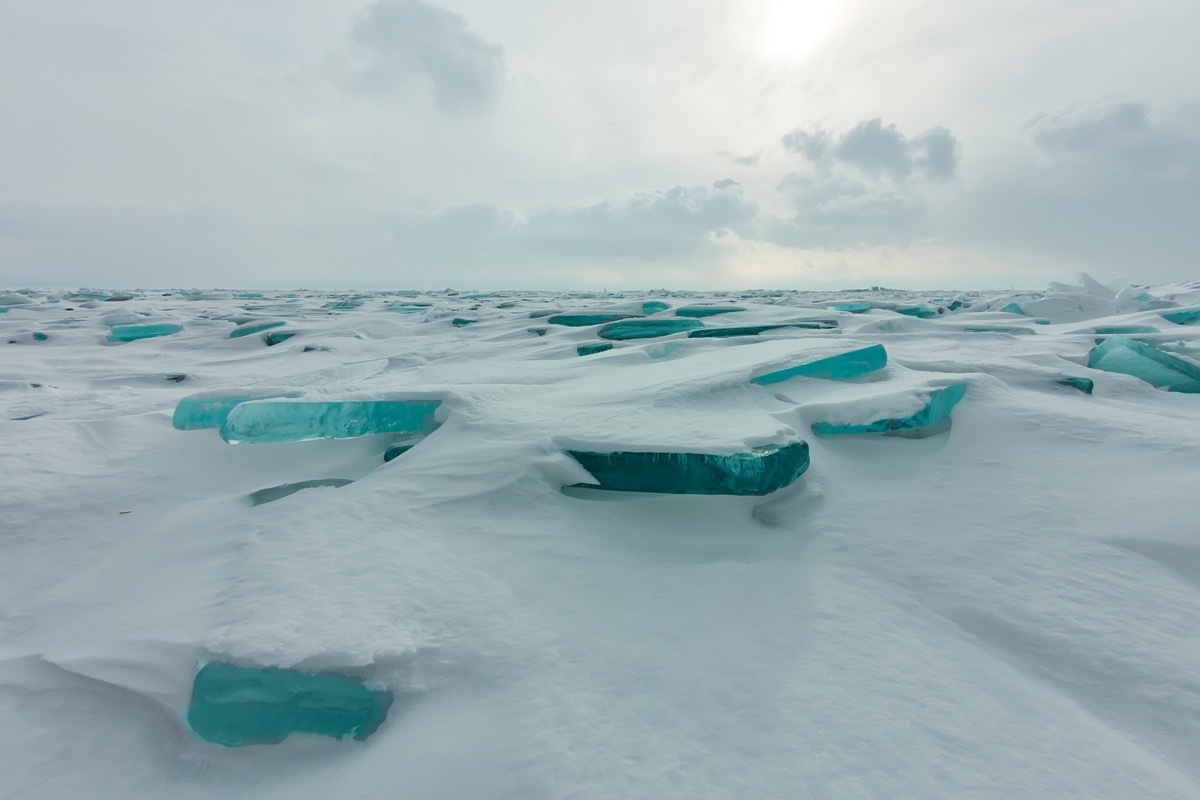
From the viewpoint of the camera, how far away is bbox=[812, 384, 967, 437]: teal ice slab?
1.50 metres

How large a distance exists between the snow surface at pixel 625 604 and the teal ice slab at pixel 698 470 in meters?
0.03

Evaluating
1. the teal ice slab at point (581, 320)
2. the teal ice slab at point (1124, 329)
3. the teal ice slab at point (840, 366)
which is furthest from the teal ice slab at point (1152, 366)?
the teal ice slab at point (581, 320)

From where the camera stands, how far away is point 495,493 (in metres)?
1.16

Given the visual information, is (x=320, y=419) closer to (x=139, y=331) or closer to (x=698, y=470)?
A: (x=698, y=470)

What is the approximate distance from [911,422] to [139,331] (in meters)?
5.67

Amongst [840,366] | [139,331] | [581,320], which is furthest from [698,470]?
[139,331]

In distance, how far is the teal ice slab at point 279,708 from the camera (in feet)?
2.20

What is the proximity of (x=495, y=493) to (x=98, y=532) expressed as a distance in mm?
819

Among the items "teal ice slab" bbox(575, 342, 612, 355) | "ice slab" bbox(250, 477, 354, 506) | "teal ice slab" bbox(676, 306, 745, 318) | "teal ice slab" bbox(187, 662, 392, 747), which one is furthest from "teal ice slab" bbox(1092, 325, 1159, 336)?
"teal ice slab" bbox(187, 662, 392, 747)

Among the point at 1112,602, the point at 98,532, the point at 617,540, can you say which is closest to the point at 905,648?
the point at 1112,602

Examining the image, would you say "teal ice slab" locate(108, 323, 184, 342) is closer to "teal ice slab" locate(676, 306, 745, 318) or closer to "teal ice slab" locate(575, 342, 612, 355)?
"teal ice slab" locate(575, 342, 612, 355)

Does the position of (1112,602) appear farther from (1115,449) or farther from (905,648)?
(1115,449)

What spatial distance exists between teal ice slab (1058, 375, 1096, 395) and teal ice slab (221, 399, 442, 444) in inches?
85.5

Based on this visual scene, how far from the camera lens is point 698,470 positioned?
3.80 ft
